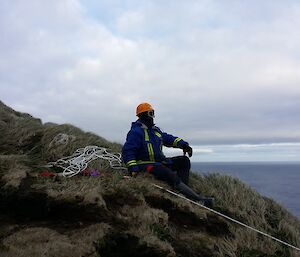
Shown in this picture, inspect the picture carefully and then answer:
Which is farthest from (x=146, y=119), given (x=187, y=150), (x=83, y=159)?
(x=83, y=159)

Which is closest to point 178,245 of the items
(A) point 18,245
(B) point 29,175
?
(A) point 18,245

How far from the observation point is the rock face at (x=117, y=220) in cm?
657

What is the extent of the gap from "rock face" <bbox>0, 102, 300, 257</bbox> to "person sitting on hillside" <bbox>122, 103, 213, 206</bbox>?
0.29m

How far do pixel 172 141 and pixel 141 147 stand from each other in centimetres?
117

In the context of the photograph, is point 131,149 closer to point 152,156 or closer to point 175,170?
point 152,156

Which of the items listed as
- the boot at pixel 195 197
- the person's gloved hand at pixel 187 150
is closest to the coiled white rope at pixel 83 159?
the person's gloved hand at pixel 187 150

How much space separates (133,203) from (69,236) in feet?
5.33

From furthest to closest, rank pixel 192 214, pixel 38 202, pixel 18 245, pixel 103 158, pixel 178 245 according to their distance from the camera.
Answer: pixel 103 158 → pixel 192 214 → pixel 38 202 → pixel 178 245 → pixel 18 245

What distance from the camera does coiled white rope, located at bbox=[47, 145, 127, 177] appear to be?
9508 millimetres

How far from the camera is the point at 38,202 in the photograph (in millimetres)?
7531

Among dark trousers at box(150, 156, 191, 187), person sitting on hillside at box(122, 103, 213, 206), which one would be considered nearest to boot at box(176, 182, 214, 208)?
person sitting on hillside at box(122, 103, 213, 206)

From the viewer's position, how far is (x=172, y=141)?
10.4m

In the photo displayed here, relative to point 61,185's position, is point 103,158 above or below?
above

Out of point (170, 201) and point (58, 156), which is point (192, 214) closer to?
point (170, 201)
